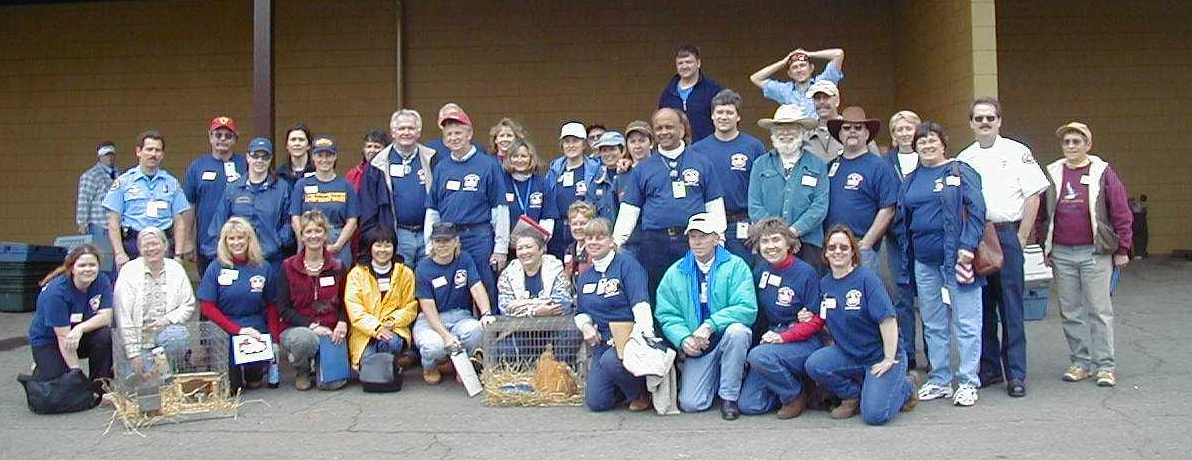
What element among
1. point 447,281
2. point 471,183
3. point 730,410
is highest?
point 471,183

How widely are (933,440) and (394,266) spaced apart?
3614mm

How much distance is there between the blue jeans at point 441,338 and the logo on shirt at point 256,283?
1.03m

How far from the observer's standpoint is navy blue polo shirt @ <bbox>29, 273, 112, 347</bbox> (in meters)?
6.56

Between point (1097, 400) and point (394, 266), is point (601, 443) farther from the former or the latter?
point (1097, 400)

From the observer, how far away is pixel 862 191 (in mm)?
6574

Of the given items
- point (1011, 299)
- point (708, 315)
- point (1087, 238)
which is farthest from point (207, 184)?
point (1087, 238)

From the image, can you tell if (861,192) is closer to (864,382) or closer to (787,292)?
(787,292)

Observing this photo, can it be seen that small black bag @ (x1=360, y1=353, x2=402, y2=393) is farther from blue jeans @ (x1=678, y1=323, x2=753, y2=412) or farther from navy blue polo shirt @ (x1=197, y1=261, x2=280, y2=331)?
blue jeans @ (x1=678, y1=323, x2=753, y2=412)

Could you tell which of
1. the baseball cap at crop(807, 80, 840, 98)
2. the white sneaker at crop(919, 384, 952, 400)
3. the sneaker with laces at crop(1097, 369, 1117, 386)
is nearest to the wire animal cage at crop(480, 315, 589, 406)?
the white sneaker at crop(919, 384, 952, 400)

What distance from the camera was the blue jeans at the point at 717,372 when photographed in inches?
239

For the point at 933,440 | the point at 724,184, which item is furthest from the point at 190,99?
the point at 933,440

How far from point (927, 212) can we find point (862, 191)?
0.45 meters

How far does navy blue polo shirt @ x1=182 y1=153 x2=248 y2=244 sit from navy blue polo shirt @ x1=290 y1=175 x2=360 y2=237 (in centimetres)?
71

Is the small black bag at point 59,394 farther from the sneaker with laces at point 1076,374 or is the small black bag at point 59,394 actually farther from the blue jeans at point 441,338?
the sneaker with laces at point 1076,374
